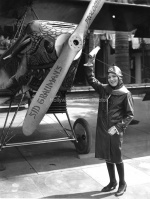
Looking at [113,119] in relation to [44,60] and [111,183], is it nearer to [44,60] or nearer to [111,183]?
[111,183]

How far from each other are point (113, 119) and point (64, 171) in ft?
5.15

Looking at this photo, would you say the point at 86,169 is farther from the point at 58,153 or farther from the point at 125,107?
the point at 125,107

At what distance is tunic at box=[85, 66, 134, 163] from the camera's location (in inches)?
153

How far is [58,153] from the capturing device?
6156mm

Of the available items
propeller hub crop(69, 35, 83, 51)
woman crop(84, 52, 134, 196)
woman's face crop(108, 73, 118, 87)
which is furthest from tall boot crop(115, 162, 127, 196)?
propeller hub crop(69, 35, 83, 51)

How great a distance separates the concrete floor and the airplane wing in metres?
0.81

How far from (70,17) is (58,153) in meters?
3.45

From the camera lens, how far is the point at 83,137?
20.2 feet

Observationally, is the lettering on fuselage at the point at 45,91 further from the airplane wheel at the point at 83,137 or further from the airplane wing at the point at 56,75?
the airplane wheel at the point at 83,137

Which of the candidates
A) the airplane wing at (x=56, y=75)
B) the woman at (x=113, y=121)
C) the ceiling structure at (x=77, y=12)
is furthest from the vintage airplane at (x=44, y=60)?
the ceiling structure at (x=77, y=12)

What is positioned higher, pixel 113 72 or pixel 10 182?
pixel 113 72

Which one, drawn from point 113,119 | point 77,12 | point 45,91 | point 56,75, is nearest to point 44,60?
point 56,75

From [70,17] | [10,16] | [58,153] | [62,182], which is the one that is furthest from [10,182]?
[70,17]

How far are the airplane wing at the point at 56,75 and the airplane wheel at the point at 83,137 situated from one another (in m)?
1.74
